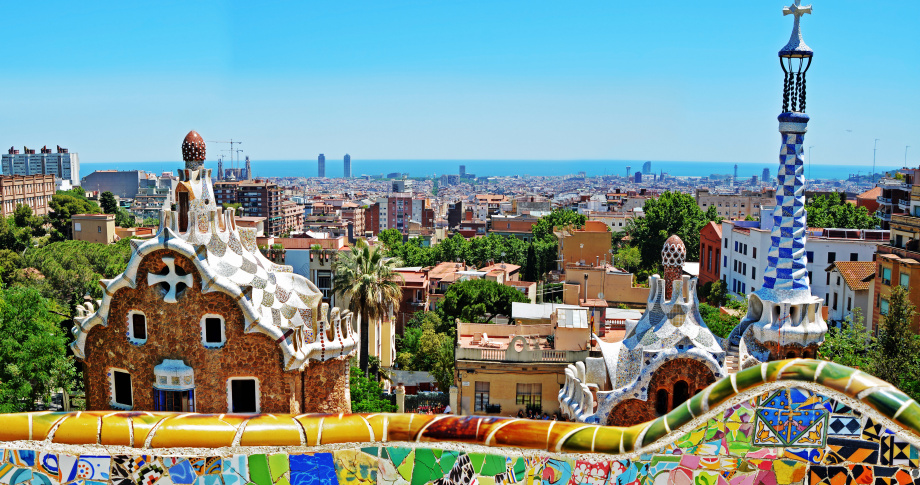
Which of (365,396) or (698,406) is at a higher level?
(698,406)

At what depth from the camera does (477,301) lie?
140ft

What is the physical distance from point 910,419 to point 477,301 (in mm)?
37297

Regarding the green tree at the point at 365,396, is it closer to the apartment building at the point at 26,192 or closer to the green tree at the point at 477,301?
the green tree at the point at 477,301

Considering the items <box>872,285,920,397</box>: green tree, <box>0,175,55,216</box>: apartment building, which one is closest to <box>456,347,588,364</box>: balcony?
<box>872,285,920,397</box>: green tree

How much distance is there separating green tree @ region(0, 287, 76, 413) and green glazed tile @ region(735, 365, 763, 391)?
2471 centimetres

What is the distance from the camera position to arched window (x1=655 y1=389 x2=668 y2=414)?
1727 centimetres

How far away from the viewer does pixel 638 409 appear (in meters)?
17.3

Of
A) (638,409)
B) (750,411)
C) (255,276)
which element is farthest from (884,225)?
(750,411)

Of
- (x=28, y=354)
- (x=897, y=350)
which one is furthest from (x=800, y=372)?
(x=28, y=354)

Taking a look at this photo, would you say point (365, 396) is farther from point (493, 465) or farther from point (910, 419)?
point (910, 419)

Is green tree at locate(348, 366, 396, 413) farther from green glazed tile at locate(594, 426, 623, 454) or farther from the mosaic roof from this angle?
green glazed tile at locate(594, 426, 623, 454)

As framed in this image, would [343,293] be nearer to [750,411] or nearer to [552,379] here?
[552,379]

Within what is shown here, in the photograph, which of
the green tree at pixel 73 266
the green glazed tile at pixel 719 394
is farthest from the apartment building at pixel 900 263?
the green tree at pixel 73 266

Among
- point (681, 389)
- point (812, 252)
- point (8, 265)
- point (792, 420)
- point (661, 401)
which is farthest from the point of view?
point (8, 265)
